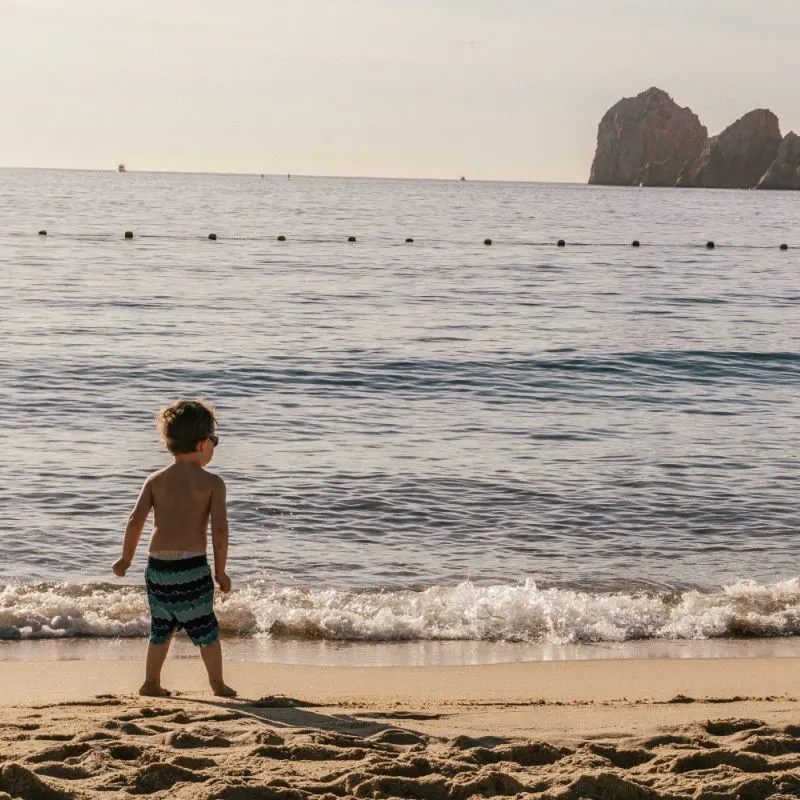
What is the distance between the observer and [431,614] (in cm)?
756

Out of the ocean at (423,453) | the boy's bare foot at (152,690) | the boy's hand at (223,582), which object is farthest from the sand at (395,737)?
the ocean at (423,453)

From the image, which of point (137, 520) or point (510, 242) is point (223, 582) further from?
point (510, 242)

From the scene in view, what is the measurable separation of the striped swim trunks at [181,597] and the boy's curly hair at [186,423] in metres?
0.55

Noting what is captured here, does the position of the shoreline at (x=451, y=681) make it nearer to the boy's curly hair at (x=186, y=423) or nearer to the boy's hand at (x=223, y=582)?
the boy's hand at (x=223, y=582)

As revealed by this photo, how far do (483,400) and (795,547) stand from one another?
667 cm

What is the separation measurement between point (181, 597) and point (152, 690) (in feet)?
1.53

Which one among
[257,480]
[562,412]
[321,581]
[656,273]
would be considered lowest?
[321,581]

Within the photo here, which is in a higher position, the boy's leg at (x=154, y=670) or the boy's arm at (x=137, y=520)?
the boy's arm at (x=137, y=520)

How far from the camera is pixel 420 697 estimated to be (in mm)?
5922

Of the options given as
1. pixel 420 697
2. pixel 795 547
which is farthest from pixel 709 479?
pixel 420 697

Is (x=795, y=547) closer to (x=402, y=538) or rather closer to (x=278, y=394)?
(x=402, y=538)

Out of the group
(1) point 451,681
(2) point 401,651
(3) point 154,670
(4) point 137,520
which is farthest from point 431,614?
(4) point 137,520

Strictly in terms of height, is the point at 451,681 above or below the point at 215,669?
below

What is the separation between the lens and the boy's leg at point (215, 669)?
562 cm
